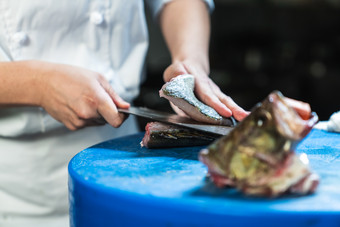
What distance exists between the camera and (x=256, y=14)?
7578 mm

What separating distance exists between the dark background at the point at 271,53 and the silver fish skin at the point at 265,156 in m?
3.89

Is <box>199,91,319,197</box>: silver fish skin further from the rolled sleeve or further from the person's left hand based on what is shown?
the rolled sleeve

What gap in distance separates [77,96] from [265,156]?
0.79 metres

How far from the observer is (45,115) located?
5.49ft

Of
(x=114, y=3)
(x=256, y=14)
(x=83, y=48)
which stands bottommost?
(x=256, y=14)

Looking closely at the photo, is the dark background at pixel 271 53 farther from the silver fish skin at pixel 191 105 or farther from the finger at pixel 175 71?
the silver fish skin at pixel 191 105

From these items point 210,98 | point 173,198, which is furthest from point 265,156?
point 210,98

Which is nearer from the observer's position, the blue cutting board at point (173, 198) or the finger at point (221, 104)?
the blue cutting board at point (173, 198)

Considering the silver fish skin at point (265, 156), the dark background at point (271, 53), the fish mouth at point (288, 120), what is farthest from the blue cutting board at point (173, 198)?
the dark background at point (271, 53)

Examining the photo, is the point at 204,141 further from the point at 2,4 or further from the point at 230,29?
the point at 230,29

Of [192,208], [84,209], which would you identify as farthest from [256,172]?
[84,209]

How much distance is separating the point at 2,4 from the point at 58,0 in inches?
8.4

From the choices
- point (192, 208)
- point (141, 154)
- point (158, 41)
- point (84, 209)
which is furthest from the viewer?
point (158, 41)

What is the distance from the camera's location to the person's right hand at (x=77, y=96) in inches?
56.9
